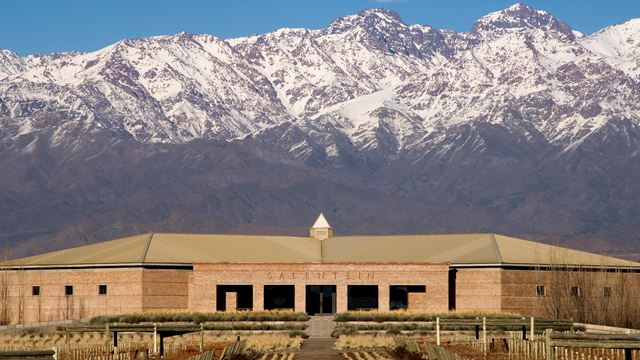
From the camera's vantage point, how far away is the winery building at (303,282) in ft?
377

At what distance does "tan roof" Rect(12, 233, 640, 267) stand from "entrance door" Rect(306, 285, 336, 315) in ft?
12.6

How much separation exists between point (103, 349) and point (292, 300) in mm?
42278

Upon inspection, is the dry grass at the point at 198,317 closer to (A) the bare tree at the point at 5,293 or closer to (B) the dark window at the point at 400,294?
(A) the bare tree at the point at 5,293

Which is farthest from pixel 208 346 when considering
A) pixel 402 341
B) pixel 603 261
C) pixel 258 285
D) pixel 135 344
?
pixel 603 261

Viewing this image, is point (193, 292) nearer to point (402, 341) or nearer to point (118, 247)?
point (118, 247)

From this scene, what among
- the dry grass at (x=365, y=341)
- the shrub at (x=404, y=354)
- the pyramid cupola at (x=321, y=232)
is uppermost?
the pyramid cupola at (x=321, y=232)

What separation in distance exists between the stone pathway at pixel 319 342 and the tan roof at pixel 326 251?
37.6 ft

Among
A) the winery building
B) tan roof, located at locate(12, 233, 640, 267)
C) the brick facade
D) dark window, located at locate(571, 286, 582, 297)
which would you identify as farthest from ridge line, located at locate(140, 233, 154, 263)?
dark window, located at locate(571, 286, 582, 297)

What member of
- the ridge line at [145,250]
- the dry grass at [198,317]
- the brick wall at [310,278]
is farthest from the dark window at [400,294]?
the ridge line at [145,250]

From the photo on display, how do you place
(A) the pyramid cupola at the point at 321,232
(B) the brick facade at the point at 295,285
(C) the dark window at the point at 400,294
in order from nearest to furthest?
(B) the brick facade at the point at 295,285 → (C) the dark window at the point at 400,294 → (A) the pyramid cupola at the point at 321,232

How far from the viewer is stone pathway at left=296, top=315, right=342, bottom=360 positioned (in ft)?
246

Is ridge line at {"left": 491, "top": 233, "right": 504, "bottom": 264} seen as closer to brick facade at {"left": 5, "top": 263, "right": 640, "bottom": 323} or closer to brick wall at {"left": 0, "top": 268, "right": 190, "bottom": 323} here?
brick facade at {"left": 5, "top": 263, "right": 640, "bottom": 323}

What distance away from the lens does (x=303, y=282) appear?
383 ft

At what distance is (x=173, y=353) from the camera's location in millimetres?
75375
